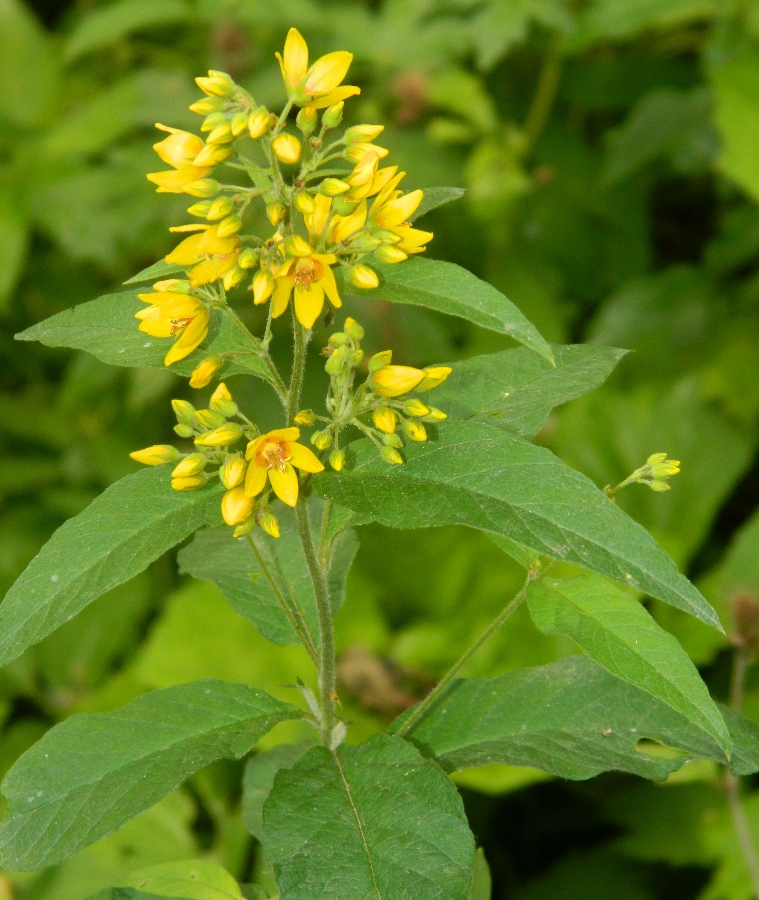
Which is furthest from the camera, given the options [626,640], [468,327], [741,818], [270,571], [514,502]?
[468,327]

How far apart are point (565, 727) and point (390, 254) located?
0.87 m

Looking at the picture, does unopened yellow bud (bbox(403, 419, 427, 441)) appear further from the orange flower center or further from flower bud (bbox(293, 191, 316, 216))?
flower bud (bbox(293, 191, 316, 216))

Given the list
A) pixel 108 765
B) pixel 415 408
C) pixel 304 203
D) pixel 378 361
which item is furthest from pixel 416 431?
pixel 108 765

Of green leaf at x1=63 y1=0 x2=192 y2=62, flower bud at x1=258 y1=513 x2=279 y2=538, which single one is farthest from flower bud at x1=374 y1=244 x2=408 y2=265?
green leaf at x1=63 y1=0 x2=192 y2=62

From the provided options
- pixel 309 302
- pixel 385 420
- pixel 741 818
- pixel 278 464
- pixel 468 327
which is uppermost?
pixel 309 302

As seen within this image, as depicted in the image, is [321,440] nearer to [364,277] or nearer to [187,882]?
[364,277]

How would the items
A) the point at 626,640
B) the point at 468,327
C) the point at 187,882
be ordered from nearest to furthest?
1. the point at 626,640
2. the point at 187,882
3. the point at 468,327

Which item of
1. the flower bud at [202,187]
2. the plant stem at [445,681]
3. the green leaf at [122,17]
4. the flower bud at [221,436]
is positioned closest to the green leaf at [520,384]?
the plant stem at [445,681]

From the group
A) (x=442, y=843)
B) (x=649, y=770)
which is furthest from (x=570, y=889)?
(x=442, y=843)

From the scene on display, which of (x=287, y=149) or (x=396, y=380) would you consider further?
(x=396, y=380)

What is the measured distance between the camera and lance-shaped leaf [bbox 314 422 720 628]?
1.17 meters

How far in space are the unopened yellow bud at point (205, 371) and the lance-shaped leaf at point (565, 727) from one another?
0.71 meters

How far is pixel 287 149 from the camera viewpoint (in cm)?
128

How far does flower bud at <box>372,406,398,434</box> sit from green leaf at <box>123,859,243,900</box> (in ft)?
2.76
